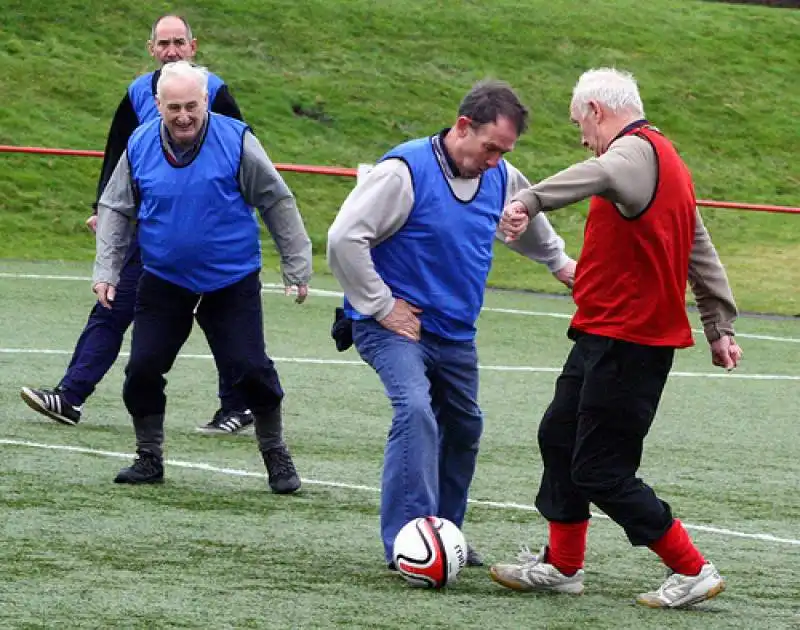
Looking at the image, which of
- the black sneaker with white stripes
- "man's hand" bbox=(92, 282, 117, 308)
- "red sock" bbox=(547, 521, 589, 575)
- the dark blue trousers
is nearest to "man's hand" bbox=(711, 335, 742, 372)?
"red sock" bbox=(547, 521, 589, 575)

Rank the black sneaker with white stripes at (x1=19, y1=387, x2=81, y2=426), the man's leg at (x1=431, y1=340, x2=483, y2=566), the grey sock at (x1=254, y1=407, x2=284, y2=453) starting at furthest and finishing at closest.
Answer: the black sneaker with white stripes at (x1=19, y1=387, x2=81, y2=426)
the grey sock at (x1=254, y1=407, x2=284, y2=453)
the man's leg at (x1=431, y1=340, x2=483, y2=566)

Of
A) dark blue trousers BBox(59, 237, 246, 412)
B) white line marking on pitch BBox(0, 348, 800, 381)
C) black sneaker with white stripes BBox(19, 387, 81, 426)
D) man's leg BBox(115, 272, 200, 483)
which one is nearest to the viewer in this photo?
man's leg BBox(115, 272, 200, 483)

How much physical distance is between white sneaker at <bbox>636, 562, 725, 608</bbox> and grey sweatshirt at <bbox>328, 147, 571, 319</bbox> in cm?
134

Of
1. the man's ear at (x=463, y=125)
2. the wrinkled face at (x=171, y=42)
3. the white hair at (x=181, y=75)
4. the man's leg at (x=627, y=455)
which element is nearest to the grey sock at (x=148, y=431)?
the white hair at (x=181, y=75)

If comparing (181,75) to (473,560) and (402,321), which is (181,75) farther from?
(473,560)

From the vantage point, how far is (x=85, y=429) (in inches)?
404

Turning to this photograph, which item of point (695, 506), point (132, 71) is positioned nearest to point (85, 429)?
point (695, 506)

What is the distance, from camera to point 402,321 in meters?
6.88

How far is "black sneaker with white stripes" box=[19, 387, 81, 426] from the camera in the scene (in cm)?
1012

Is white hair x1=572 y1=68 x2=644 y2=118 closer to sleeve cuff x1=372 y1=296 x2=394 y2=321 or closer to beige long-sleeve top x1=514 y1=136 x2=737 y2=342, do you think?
beige long-sleeve top x1=514 y1=136 x2=737 y2=342

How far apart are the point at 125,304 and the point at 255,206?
2.16 metres

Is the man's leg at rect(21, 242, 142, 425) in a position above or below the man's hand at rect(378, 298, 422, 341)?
below

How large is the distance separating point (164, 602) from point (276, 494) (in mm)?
2379

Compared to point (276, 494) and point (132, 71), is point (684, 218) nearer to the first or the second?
point (276, 494)
